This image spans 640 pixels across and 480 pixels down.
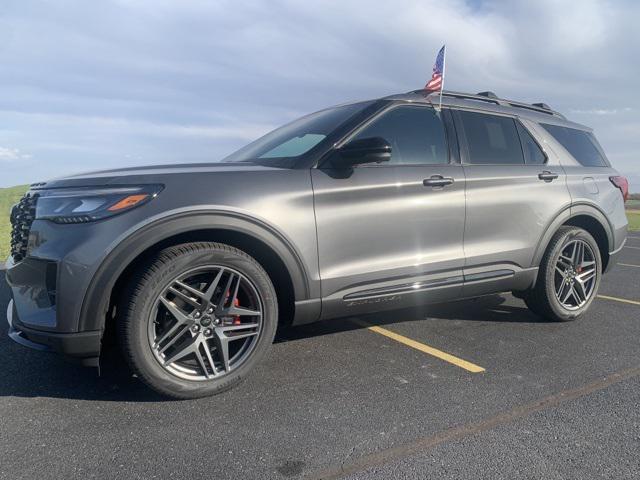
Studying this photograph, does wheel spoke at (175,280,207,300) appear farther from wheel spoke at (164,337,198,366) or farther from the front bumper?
the front bumper

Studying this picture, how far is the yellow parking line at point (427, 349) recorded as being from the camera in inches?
126

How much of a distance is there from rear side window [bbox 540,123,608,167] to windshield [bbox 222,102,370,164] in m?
2.08

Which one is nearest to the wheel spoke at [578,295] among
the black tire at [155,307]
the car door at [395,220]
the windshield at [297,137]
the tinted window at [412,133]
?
the car door at [395,220]

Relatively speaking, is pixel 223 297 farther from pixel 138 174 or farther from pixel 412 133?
pixel 412 133

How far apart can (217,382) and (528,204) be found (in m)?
2.87

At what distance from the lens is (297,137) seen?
143 inches

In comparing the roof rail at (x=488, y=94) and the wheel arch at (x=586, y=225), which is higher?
the roof rail at (x=488, y=94)

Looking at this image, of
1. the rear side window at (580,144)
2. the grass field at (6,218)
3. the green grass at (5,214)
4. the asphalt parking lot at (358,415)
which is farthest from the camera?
the grass field at (6,218)

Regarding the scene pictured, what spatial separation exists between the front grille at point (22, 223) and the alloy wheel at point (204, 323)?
2.94 feet

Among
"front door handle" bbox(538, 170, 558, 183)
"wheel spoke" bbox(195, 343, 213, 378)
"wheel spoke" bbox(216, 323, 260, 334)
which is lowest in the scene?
"wheel spoke" bbox(195, 343, 213, 378)

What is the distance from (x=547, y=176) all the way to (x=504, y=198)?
0.60m

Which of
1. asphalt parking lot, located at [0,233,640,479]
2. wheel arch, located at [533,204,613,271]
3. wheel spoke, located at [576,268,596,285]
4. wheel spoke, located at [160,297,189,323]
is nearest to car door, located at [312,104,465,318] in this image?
asphalt parking lot, located at [0,233,640,479]

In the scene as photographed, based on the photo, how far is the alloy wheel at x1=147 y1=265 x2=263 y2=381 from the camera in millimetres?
2650

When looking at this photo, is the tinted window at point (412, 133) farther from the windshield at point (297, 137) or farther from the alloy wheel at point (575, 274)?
the alloy wheel at point (575, 274)
